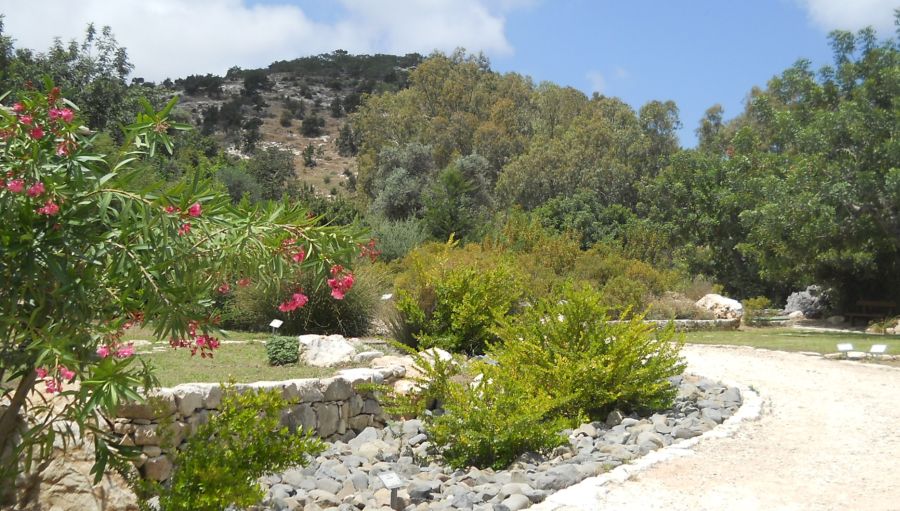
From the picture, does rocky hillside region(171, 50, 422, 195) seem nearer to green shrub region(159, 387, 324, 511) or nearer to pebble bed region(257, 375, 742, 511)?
pebble bed region(257, 375, 742, 511)

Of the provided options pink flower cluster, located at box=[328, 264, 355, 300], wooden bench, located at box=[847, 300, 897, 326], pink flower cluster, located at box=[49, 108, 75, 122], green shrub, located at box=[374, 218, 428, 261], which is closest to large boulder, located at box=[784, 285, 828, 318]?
wooden bench, located at box=[847, 300, 897, 326]

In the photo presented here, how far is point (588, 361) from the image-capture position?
7.74 meters

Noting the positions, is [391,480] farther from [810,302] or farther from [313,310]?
[810,302]

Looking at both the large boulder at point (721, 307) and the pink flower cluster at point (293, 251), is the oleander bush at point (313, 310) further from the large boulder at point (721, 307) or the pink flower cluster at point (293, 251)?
the large boulder at point (721, 307)

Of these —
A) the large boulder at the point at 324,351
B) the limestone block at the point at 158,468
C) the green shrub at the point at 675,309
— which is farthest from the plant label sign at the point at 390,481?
the green shrub at the point at 675,309

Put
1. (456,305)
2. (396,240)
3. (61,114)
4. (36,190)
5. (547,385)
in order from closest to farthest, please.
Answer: (36,190), (61,114), (547,385), (456,305), (396,240)

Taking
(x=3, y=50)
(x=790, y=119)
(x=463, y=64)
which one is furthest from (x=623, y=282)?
(x=463, y=64)

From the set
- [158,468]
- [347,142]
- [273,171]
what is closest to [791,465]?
[158,468]

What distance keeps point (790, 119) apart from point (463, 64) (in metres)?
28.6

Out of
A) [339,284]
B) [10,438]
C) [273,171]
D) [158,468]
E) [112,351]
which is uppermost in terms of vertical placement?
[273,171]

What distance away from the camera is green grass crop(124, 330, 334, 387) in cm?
775

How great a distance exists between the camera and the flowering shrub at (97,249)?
3627 mm

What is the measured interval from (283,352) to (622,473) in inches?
180

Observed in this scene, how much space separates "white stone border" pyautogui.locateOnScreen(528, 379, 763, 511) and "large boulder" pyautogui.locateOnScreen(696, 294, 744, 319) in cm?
1148
